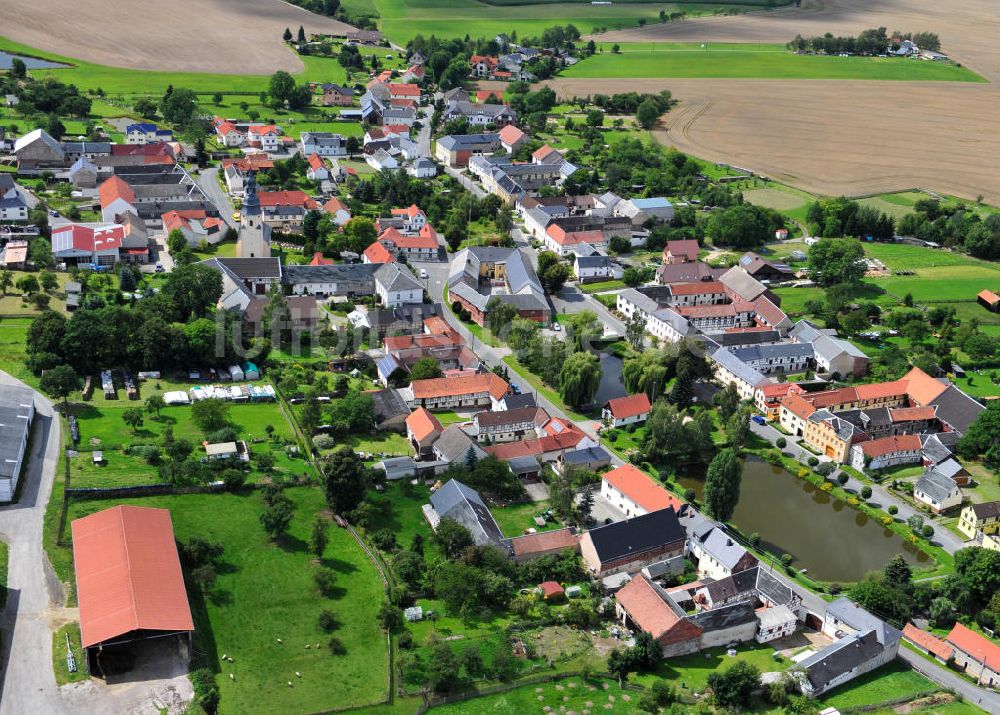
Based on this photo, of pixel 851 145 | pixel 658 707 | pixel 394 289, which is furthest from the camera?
pixel 851 145

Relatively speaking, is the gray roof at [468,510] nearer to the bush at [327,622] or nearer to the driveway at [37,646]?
the bush at [327,622]

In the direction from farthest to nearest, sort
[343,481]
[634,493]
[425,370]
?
[425,370] → [634,493] → [343,481]

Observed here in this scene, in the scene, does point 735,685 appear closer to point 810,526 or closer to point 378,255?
point 810,526

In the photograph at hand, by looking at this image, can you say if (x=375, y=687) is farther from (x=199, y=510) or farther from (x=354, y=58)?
(x=354, y=58)

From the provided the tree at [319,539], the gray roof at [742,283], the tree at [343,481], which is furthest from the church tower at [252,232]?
the tree at [319,539]

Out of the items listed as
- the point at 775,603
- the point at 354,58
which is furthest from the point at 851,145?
the point at 775,603

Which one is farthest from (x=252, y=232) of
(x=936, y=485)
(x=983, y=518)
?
(x=983, y=518)
